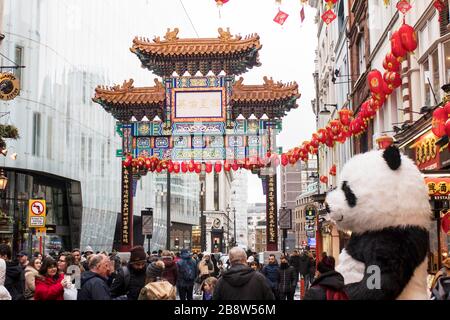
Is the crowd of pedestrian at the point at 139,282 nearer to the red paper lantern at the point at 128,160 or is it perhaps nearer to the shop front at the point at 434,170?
the shop front at the point at 434,170

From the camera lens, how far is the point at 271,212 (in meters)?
27.8

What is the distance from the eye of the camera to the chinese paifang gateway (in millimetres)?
28359

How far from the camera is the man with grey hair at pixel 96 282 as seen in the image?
279 inches

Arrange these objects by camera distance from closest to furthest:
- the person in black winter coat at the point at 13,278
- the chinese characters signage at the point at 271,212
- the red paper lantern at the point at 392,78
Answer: the person in black winter coat at the point at 13,278 < the red paper lantern at the point at 392,78 < the chinese characters signage at the point at 271,212

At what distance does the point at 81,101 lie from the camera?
38781 millimetres

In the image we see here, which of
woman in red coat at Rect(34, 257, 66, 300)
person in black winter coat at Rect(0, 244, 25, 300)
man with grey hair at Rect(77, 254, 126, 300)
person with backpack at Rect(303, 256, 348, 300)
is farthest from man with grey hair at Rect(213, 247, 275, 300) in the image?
person in black winter coat at Rect(0, 244, 25, 300)

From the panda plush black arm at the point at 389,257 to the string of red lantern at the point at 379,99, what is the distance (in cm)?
586

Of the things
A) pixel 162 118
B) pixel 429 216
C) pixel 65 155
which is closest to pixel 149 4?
pixel 65 155

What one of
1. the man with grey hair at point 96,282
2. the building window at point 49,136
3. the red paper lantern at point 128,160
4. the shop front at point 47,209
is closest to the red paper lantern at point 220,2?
the man with grey hair at point 96,282

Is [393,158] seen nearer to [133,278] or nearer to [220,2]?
[133,278]

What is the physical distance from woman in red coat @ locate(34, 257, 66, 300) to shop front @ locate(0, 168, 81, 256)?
18.3m

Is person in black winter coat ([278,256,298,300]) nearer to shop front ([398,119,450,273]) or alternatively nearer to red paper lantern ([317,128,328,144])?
shop front ([398,119,450,273])
